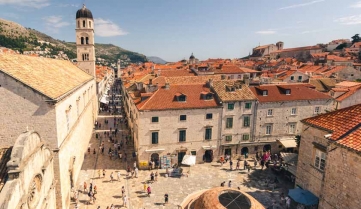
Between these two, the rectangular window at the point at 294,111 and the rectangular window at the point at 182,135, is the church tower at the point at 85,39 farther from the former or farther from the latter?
the rectangular window at the point at 294,111

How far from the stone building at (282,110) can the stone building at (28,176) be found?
25.9 metres

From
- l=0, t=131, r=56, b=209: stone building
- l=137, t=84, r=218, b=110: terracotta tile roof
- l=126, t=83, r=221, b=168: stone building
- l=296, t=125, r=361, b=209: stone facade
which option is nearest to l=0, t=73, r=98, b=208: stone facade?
l=0, t=131, r=56, b=209: stone building

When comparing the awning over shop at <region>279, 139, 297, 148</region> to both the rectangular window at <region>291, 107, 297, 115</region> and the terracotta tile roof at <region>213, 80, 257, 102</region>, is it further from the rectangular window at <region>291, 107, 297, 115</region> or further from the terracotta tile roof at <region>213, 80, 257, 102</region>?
the terracotta tile roof at <region>213, 80, 257, 102</region>

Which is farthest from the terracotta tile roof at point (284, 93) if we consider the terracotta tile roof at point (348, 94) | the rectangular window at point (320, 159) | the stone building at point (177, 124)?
the rectangular window at point (320, 159)

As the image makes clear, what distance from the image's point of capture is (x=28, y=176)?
12.1 metres

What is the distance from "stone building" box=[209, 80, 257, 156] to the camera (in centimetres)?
3180

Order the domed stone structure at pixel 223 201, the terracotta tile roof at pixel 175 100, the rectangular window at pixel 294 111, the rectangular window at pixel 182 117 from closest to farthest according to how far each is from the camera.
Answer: the domed stone structure at pixel 223 201
the terracotta tile roof at pixel 175 100
the rectangular window at pixel 182 117
the rectangular window at pixel 294 111

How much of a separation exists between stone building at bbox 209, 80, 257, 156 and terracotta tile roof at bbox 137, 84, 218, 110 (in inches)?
68.4

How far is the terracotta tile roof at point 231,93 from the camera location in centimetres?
3185

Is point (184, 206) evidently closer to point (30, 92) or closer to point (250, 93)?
point (30, 92)

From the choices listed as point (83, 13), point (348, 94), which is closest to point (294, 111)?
point (348, 94)

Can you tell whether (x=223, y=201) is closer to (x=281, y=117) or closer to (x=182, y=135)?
(x=182, y=135)

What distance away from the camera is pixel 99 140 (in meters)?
39.3

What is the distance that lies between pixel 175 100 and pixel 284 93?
15.9m
